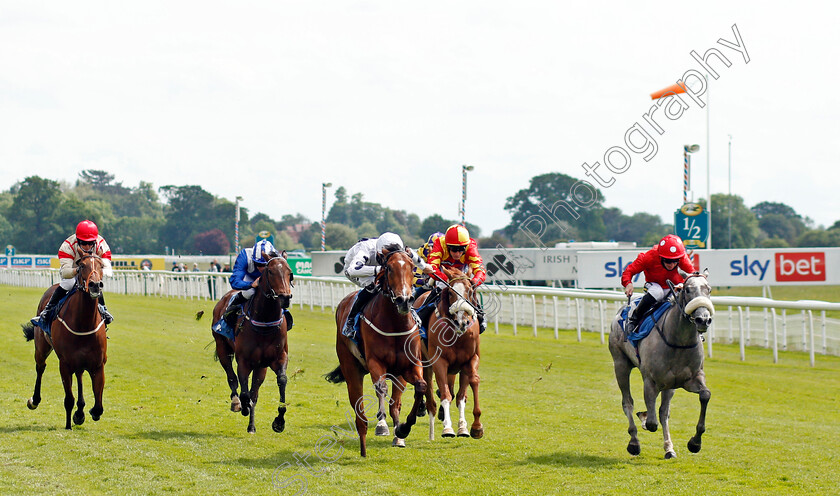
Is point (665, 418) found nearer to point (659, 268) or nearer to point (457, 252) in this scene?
point (659, 268)

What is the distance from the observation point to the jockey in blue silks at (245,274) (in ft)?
30.1

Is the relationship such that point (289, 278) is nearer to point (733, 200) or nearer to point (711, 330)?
point (711, 330)

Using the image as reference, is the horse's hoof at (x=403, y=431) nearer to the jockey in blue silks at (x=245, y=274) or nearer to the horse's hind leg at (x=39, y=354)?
the jockey in blue silks at (x=245, y=274)

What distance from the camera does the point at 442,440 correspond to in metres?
8.58

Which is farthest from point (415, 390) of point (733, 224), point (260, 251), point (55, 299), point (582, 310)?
point (733, 224)

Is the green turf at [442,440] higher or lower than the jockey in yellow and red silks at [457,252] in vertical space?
lower

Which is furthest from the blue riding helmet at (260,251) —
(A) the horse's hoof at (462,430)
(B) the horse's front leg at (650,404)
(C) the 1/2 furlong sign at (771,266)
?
(C) the 1/2 furlong sign at (771,266)

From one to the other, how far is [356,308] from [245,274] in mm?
1785

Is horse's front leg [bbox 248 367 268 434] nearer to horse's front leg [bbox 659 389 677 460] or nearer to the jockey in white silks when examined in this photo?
the jockey in white silks

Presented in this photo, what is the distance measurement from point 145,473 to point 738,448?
518cm

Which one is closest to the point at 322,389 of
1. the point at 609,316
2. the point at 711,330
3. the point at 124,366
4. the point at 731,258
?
the point at 124,366

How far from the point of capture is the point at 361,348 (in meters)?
7.80

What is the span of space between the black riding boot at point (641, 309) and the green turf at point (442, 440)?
1125mm

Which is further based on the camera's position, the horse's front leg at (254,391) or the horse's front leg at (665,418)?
the horse's front leg at (254,391)
